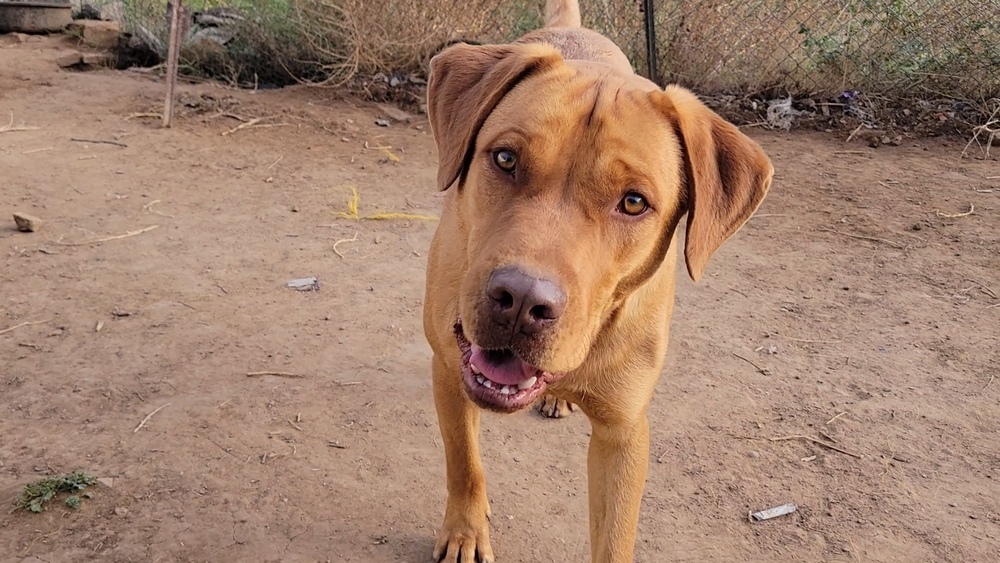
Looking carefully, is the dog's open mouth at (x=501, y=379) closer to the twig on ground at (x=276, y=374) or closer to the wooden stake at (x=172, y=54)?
the twig on ground at (x=276, y=374)

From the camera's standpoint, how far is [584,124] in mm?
2391

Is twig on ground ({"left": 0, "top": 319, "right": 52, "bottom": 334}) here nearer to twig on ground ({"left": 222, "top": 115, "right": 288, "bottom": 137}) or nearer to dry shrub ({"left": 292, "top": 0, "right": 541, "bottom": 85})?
twig on ground ({"left": 222, "top": 115, "right": 288, "bottom": 137})

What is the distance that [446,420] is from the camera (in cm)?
300

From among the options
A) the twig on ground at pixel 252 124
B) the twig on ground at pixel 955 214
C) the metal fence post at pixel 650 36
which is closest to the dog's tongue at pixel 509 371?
the twig on ground at pixel 955 214

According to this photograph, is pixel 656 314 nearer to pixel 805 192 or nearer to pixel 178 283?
pixel 178 283

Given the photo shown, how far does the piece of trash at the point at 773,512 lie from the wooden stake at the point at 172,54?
19.4ft

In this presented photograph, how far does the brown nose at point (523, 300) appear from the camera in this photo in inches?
82.9

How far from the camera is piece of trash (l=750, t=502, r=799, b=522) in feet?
11.1

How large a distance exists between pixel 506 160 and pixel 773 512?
1.94 meters

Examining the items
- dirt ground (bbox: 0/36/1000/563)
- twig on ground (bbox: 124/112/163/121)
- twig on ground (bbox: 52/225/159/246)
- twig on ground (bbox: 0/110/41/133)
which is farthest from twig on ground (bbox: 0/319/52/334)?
twig on ground (bbox: 124/112/163/121)

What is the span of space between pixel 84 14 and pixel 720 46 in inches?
301

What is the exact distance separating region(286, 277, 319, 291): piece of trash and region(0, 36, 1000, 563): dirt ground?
1.5 inches

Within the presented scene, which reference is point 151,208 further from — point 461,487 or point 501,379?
point 501,379

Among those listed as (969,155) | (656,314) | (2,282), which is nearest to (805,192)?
(969,155)
